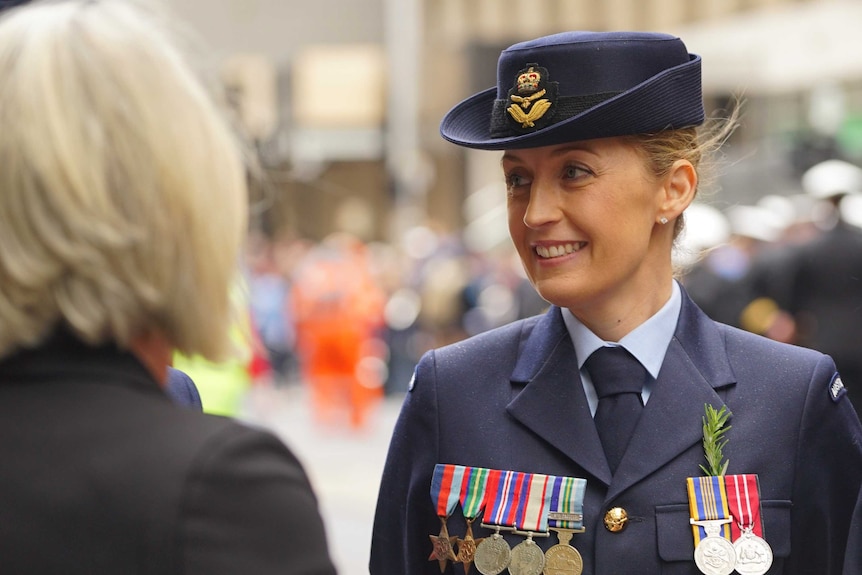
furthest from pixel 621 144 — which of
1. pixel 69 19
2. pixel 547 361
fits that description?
pixel 69 19

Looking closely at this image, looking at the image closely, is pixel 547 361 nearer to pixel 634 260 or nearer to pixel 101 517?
pixel 634 260

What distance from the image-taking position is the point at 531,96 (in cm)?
257

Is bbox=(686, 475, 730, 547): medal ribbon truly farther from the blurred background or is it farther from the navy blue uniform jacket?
the blurred background

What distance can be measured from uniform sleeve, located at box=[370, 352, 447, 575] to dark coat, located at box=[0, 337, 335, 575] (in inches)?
42.7

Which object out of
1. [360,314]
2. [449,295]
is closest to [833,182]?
[360,314]

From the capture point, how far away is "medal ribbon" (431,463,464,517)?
2627 millimetres

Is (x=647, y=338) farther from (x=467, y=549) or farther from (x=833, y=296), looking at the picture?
(x=833, y=296)

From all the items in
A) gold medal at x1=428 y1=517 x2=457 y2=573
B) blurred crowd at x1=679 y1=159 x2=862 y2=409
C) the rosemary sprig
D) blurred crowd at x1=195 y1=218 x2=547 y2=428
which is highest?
the rosemary sprig

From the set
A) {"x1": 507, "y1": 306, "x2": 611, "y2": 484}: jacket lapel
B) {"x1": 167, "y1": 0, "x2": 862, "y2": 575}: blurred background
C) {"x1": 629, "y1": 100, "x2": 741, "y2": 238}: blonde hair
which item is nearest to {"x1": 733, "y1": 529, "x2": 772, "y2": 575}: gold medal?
{"x1": 507, "y1": 306, "x2": 611, "y2": 484}: jacket lapel

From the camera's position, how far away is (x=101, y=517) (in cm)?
153

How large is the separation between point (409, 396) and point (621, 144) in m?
0.66

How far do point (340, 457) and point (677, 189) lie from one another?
9492 millimetres

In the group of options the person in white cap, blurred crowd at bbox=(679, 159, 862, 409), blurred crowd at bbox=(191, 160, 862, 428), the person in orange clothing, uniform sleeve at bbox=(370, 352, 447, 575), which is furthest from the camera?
the person in orange clothing

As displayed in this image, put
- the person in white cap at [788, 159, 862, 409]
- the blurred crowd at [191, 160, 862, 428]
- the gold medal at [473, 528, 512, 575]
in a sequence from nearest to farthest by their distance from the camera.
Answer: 1. the gold medal at [473, 528, 512, 575]
2. the person in white cap at [788, 159, 862, 409]
3. the blurred crowd at [191, 160, 862, 428]
